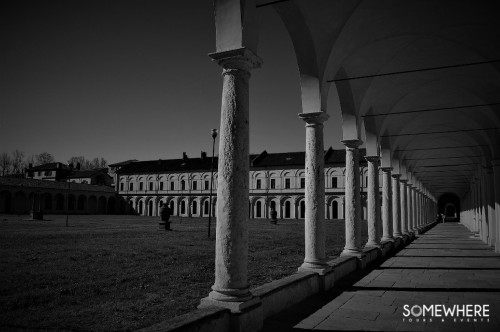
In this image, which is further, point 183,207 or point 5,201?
point 183,207

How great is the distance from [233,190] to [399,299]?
3667 mm

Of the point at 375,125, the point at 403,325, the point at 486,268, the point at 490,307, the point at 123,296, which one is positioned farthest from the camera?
the point at 375,125

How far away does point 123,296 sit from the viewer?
6.94m

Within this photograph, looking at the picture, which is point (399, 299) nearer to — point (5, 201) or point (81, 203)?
point (5, 201)

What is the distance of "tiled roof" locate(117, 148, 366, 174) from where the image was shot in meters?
54.3

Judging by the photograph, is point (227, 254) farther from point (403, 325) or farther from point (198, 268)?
point (198, 268)

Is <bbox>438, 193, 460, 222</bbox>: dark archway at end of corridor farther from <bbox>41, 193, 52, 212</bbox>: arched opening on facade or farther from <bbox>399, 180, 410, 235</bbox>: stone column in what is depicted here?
<bbox>41, 193, 52, 212</bbox>: arched opening on facade

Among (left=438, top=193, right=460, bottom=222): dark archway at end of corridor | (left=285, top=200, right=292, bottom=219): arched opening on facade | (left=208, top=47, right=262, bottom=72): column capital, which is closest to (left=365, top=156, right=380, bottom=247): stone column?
(left=208, top=47, right=262, bottom=72): column capital

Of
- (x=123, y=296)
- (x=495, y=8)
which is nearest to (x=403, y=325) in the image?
(x=123, y=296)

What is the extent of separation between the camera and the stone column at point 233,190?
454cm

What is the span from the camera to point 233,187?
4.59 meters

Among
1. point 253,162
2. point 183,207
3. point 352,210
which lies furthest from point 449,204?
point 352,210

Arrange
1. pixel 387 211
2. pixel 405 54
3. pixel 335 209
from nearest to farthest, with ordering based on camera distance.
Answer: pixel 405 54 → pixel 387 211 → pixel 335 209

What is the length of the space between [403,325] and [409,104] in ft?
33.6
